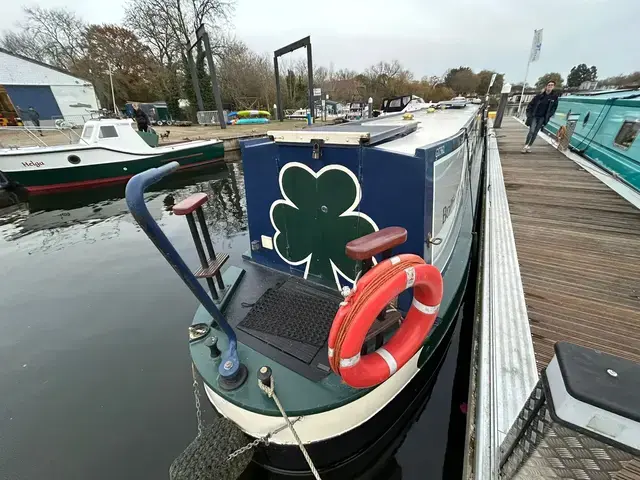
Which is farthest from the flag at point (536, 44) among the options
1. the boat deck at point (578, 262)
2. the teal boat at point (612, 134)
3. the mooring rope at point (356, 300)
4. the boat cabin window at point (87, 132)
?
the boat cabin window at point (87, 132)

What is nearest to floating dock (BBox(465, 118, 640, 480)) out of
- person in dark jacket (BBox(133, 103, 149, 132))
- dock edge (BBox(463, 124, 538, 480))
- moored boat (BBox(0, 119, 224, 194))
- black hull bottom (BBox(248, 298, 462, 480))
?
dock edge (BBox(463, 124, 538, 480))

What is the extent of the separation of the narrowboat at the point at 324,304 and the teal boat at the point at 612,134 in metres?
4.95

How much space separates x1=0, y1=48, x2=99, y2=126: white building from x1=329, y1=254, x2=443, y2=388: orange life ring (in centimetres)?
2586

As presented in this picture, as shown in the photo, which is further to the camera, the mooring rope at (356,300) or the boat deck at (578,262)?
the boat deck at (578,262)

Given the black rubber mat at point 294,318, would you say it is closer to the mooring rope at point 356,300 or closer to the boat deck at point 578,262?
the mooring rope at point 356,300

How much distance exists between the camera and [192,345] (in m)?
2.38

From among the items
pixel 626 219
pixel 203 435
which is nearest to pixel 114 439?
pixel 203 435

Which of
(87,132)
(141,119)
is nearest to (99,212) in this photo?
(87,132)

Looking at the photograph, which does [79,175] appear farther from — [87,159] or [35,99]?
[35,99]

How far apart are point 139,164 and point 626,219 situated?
1363cm

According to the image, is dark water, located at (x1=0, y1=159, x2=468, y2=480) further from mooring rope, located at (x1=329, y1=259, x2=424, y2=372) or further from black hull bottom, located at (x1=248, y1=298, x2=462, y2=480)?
mooring rope, located at (x1=329, y1=259, x2=424, y2=372)

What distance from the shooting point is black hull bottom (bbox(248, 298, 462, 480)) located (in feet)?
6.97

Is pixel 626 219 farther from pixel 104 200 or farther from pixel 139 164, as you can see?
pixel 139 164

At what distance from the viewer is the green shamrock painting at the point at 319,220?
2.51 m
